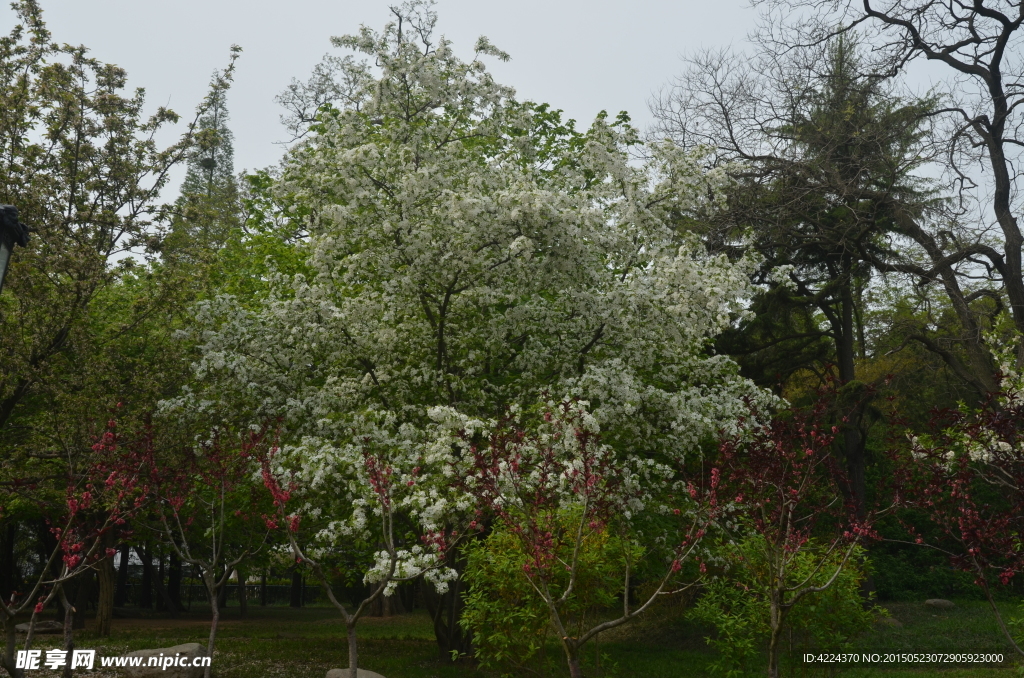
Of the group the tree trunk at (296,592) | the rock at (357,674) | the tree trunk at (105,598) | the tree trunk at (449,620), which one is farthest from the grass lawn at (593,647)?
the tree trunk at (296,592)

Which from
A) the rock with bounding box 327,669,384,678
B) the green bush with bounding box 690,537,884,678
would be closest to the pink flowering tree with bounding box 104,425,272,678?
the rock with bounding box 327,669,384,678

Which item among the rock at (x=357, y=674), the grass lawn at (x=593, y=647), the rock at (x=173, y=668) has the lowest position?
the grass lawn at (x=593, y=647)

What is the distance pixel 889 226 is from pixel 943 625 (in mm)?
9395

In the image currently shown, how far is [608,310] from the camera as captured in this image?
12242mm

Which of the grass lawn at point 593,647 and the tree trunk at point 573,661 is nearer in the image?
the tree trunk at point 573,661

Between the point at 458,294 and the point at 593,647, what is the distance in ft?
19.3

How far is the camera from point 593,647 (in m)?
12.6

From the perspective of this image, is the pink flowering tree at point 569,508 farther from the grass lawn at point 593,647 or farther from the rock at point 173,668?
the rock at point 173,668

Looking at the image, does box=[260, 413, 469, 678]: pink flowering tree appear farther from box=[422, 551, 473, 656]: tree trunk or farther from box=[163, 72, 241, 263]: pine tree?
box=[163, 72, 241, 263]: pine tree

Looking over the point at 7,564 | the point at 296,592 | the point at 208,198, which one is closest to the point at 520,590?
the point at 208,198

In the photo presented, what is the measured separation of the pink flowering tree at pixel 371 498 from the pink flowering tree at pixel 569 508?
48 centimetres

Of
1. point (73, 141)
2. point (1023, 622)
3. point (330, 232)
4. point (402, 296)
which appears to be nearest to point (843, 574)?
point (1023, 622)

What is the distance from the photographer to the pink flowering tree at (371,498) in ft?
29.3

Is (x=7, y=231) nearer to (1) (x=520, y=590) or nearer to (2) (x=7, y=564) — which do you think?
(1) (x=520, y=590)
